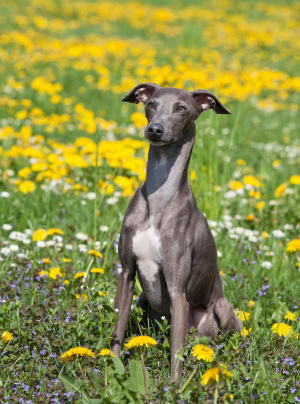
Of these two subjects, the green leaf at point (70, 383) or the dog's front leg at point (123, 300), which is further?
the dog's front leg at point (123, 300)

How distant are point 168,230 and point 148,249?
0.14m

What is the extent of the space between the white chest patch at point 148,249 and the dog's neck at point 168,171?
13cm

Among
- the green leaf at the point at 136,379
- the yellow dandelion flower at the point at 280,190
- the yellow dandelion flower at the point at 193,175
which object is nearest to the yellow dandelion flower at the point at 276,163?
the yellow dandelion flower at the point at 280,190

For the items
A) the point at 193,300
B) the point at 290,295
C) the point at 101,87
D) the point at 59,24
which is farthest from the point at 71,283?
the point at 59,24

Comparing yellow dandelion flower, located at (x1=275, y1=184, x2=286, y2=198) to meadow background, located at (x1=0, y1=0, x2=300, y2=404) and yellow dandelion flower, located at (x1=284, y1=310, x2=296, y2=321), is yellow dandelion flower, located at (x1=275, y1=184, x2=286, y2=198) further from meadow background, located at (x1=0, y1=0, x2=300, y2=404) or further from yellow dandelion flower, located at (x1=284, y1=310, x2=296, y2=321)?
yellow dandelion flower, located at (x1=284, y1=310, x2=296, y2=321)

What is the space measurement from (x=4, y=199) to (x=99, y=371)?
2.49 m

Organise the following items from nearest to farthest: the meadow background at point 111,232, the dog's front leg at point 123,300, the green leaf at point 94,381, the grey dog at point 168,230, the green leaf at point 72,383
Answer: the green leaf at point 94,381, the green leaf at point 72,383, the meadow background at point 111,232, the grey dog at point 168,230, the dog's front leg at point 123,300

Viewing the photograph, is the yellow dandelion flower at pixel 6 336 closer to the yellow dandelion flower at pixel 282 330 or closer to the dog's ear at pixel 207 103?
the yellow dandelion flower at pixel 282 330

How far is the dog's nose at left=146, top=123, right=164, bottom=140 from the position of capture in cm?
224

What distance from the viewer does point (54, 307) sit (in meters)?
2.89

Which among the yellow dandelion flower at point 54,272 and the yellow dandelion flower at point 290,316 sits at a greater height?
the yellow dandelion flower at point 290,316

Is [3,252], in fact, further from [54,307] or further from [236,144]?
[236,144]

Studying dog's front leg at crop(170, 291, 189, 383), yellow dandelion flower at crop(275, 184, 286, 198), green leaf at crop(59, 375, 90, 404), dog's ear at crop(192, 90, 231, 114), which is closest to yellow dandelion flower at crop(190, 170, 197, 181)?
yellow dandelion flower at crop(275, 184, 286, 198)

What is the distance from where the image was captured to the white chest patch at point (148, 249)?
2387 mm
